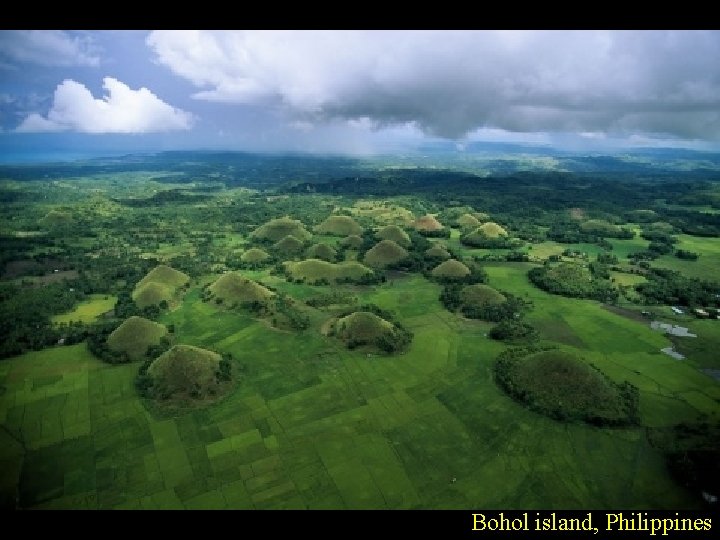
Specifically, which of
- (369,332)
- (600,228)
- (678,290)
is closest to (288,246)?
(369,332)

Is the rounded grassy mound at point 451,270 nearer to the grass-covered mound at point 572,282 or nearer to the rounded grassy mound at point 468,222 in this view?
the grass-covered mound at point 572,282

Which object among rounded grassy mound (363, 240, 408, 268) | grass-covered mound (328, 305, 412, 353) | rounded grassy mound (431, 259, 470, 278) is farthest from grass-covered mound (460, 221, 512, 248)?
grass-covered mound (328, 305, 412, 353)

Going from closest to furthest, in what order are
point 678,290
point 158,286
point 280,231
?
point 158,286
point 678,290
point 280,231

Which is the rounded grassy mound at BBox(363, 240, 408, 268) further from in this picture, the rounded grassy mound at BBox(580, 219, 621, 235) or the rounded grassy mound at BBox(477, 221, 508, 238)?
the rounded grassy mound at BBox(580, 219, 621, 235)

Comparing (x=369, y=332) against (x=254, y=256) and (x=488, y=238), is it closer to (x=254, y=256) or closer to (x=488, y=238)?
(x=254, y=256)

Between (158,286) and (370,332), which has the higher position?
(158,286)

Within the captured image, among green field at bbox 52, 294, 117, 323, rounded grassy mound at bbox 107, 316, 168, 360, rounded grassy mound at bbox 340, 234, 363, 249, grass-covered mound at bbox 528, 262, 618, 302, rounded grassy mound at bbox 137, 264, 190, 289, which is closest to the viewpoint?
rounded grassy mound at bbox 107, 316, 168, 360

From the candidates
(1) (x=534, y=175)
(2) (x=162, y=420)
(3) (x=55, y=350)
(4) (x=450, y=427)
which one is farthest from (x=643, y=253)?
(1) (x=534, y=175)
